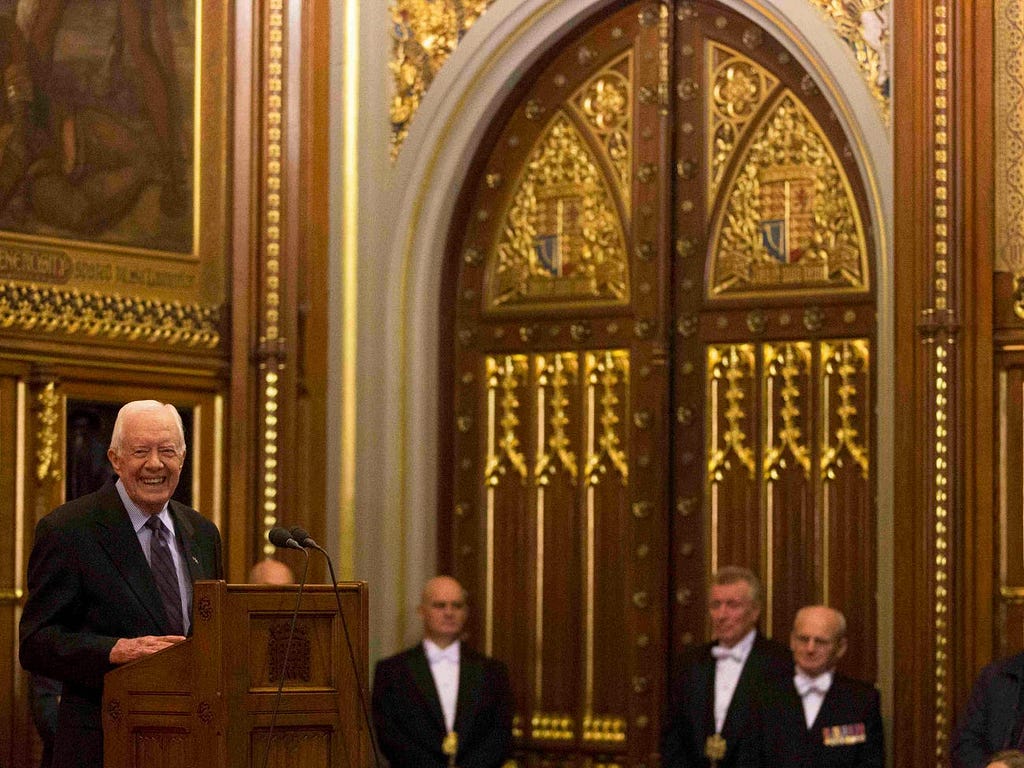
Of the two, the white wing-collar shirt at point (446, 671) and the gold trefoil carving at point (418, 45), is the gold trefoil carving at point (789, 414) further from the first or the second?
the gold trefoil carving at point (418, 45)

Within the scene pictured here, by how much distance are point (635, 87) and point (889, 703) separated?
280cm

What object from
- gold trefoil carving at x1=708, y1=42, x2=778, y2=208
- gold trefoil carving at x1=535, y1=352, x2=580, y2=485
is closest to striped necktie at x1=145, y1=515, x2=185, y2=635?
gold trefoil carving at x1=535, y1=352, x2=580, y2=485

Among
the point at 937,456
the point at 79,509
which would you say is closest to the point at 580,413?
the point at 937,456

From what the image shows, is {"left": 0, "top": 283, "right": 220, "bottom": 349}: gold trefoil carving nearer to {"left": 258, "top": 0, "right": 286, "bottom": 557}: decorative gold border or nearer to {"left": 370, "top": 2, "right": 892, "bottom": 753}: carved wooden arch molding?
{"left": 258, "top": 0, "right": 286, "bottom": 557}: decorative gold border

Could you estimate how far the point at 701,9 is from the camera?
8586mm

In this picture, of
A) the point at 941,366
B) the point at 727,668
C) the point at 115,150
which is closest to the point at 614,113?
the point at 941,366

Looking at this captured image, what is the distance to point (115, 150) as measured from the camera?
831cm

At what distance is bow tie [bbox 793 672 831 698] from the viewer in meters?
7.67

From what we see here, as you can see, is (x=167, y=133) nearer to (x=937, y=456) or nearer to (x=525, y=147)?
(x=525, y=147)

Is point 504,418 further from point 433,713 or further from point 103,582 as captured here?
point 103,582

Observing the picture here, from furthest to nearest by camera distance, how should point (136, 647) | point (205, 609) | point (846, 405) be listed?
point (846, 405) < point (136, 647) < point (205, 609)

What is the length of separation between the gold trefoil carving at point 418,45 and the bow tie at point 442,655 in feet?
7.15

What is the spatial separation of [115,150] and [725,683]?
3.26 m

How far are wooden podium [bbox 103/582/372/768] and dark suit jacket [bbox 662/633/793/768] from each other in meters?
2.94
